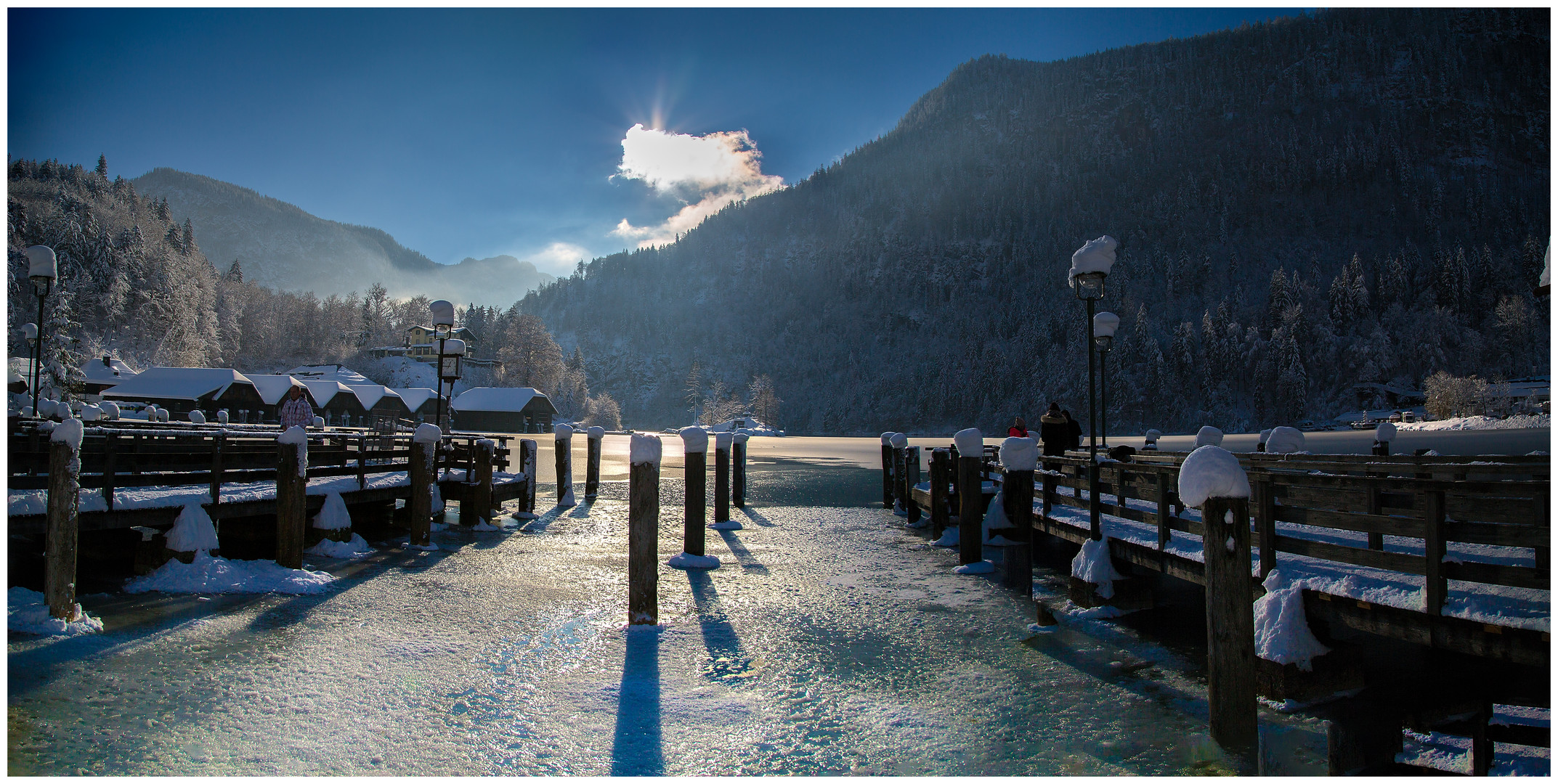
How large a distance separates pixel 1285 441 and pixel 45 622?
17523 millimetres

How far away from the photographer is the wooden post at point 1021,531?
9.96 metres

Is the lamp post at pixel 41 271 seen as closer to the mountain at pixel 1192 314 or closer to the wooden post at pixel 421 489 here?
the wooden post at pixel 421 489

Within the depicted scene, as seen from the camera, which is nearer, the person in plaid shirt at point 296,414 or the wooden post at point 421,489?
the wooden post at point 421,489

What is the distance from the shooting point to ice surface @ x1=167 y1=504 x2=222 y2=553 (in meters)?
9.27

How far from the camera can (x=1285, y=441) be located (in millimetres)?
13117

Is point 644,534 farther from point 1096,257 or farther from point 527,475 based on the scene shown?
point 527,475

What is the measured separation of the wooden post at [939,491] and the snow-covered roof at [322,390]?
62.6 metres

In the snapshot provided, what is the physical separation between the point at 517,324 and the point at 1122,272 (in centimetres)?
13128

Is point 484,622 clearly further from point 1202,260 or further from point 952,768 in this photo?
point 1202,260

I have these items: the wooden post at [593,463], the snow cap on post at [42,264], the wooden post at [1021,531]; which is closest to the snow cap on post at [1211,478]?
the wooden post at [1021,531]

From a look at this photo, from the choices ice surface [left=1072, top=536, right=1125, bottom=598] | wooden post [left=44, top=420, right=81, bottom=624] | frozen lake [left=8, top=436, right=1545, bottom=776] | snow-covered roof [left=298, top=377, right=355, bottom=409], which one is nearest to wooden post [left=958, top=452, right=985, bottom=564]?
frozen lake [left=8, top=436, right=1545, bottom=776]

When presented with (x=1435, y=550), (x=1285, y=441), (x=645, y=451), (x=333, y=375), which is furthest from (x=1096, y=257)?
(x=333, y=375)

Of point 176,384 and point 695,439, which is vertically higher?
point 176,384

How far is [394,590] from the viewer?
31.0ft
